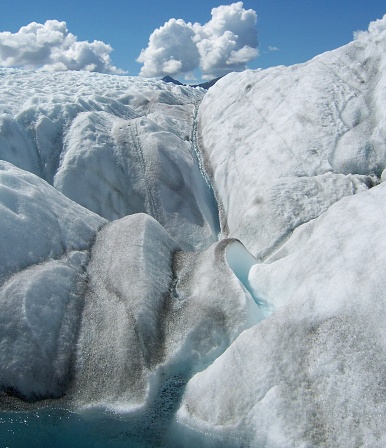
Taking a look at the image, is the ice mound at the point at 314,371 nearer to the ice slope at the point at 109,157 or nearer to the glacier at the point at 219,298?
the glacier at the point at 219,298

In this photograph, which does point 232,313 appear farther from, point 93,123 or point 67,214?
point 93,123

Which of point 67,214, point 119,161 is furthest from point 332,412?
point 119,161

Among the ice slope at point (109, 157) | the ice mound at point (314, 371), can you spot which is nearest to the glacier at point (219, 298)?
the ice mound at point (314, 371)

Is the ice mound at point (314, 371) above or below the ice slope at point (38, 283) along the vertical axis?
below

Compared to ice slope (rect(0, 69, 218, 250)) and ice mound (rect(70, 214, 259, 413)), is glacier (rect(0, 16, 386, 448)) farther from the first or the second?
ice slope (rect(0, 69, 218, 250))

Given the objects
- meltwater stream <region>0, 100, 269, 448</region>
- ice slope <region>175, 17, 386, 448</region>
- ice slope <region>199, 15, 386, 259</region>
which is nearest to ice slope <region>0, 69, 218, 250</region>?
ice slope <region>199, 15, 386, 259</region>

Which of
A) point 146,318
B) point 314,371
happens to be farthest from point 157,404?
point 314,371

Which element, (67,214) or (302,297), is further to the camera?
(67,214)
